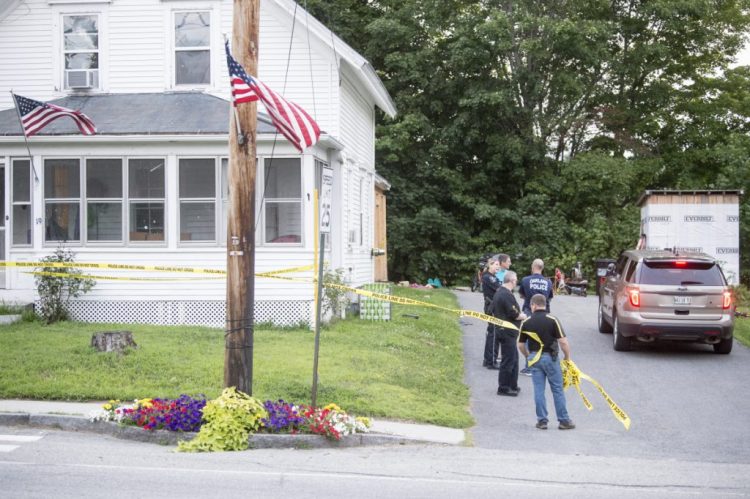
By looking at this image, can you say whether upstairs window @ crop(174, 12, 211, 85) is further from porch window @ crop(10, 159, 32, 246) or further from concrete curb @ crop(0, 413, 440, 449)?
concrete curb @ crop(0, 413, 440, 449)

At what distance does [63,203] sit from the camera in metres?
17.6

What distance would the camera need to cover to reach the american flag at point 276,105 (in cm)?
993

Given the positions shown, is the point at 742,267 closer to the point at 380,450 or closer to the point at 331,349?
the point at 331,349

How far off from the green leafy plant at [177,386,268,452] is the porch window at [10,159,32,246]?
9660 mm

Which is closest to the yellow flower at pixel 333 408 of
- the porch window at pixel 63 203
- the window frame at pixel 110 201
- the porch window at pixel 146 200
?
the porch window at pixel 146 200

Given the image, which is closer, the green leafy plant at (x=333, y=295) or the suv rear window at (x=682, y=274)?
the suv rear window at (x=682, y=274)

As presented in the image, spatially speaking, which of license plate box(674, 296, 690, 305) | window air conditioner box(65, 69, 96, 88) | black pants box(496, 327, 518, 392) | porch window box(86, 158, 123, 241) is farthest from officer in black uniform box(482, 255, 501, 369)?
window air conditioner box(65, 69, 96, 88)

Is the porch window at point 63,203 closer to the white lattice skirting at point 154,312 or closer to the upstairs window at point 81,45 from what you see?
the white lattice skirting at point 154,312

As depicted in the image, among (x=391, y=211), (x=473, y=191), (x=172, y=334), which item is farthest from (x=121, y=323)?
(x=473, y=191)

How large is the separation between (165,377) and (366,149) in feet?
43.4

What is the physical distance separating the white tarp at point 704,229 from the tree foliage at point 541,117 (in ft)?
23.6

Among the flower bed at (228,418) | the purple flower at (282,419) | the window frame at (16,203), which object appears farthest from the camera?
the window frame at (16,203)

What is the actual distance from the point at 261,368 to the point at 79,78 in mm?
9453

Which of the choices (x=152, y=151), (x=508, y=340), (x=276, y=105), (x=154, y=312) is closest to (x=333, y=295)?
(x=154, y=312)
